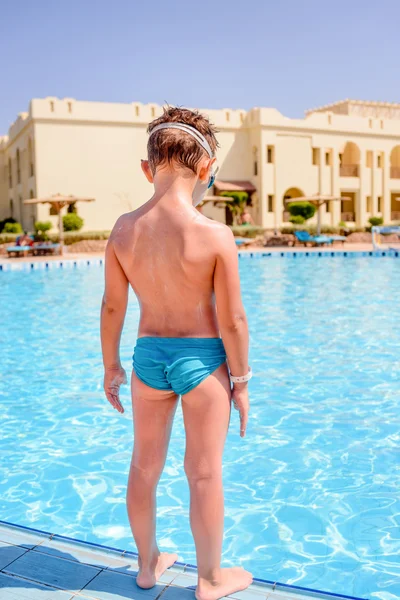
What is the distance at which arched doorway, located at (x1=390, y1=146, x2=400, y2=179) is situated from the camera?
40.4m

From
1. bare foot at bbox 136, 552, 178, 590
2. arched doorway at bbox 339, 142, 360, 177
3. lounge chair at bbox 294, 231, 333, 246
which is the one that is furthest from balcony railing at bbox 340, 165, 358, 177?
bare foot at bbox 136, 552, 178, 590

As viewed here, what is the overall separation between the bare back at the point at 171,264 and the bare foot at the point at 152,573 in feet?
2.64

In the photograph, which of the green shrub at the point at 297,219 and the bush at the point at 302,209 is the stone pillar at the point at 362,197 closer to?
the bush at the point at 302,209

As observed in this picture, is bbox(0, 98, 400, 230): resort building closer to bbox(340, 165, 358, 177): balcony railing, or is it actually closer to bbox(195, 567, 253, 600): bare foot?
bbox(340, 165, 358, 177): balcony railing

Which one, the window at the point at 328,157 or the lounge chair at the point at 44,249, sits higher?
the window at the point at 328,157

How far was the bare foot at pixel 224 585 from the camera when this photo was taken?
77.2 inches

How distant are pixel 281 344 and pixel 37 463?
4186mm

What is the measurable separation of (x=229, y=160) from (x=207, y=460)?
34.3 meters

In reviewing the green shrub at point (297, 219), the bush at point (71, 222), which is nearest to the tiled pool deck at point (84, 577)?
the bush at point (71, 222)

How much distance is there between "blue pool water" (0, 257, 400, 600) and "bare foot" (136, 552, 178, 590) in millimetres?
777

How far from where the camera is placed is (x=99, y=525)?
3.26 m

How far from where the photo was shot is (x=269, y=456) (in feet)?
13.6

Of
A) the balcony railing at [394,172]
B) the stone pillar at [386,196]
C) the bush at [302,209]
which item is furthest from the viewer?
the balcony railing at [394,172]

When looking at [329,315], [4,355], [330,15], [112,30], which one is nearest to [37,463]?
[4,355]
